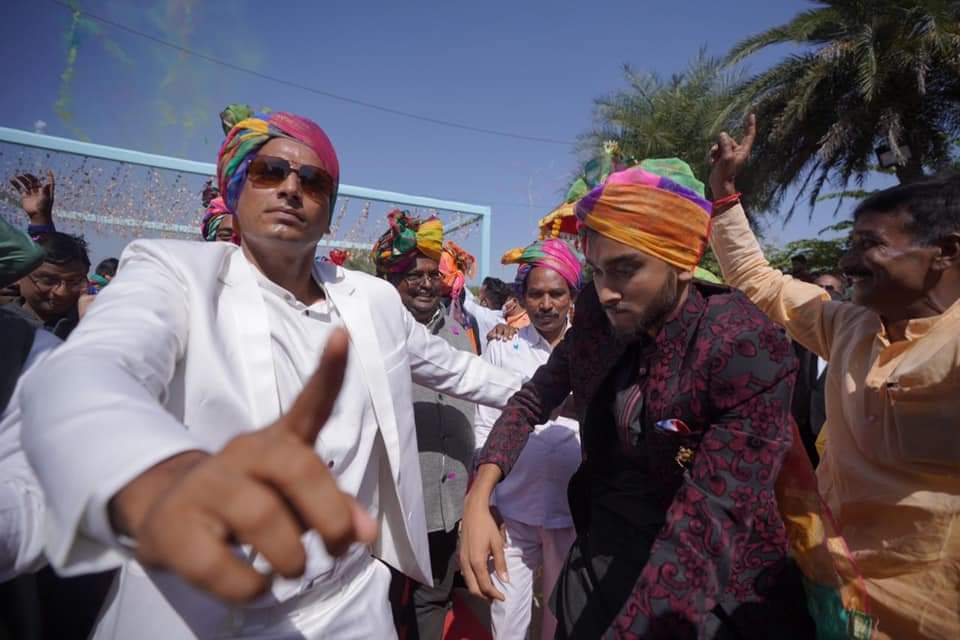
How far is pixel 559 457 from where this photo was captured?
3.02m

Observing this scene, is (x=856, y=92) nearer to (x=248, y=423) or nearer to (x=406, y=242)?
(x=406, y=242)

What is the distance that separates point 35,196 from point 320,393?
4656 millimetres

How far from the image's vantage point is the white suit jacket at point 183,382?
77 cm

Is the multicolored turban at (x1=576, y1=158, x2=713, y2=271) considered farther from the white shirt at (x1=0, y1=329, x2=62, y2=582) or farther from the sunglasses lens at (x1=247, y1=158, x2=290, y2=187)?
the white shirt at (x1=0, y1=329, x2=62, y2=582)

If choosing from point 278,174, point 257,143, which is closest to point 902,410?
point 278,174

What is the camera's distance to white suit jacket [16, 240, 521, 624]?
0.77 meters

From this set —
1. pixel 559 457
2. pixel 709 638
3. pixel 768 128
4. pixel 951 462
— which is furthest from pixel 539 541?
pixel 768 128

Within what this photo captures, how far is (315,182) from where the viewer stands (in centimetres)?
191

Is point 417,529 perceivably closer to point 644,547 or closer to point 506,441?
point 506,441

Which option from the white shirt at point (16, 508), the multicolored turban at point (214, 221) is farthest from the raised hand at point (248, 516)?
the multicolored turban at point (214, 221)

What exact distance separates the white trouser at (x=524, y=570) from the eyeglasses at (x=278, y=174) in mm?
2118

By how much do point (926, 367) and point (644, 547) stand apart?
1.09 metres

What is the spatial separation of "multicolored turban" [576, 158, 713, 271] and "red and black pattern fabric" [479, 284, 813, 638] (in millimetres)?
184

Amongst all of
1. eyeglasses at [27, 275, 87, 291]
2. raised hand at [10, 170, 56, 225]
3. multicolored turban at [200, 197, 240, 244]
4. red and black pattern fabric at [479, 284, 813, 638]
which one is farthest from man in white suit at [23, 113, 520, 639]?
raised hand at [10, 170, 56, 225]
